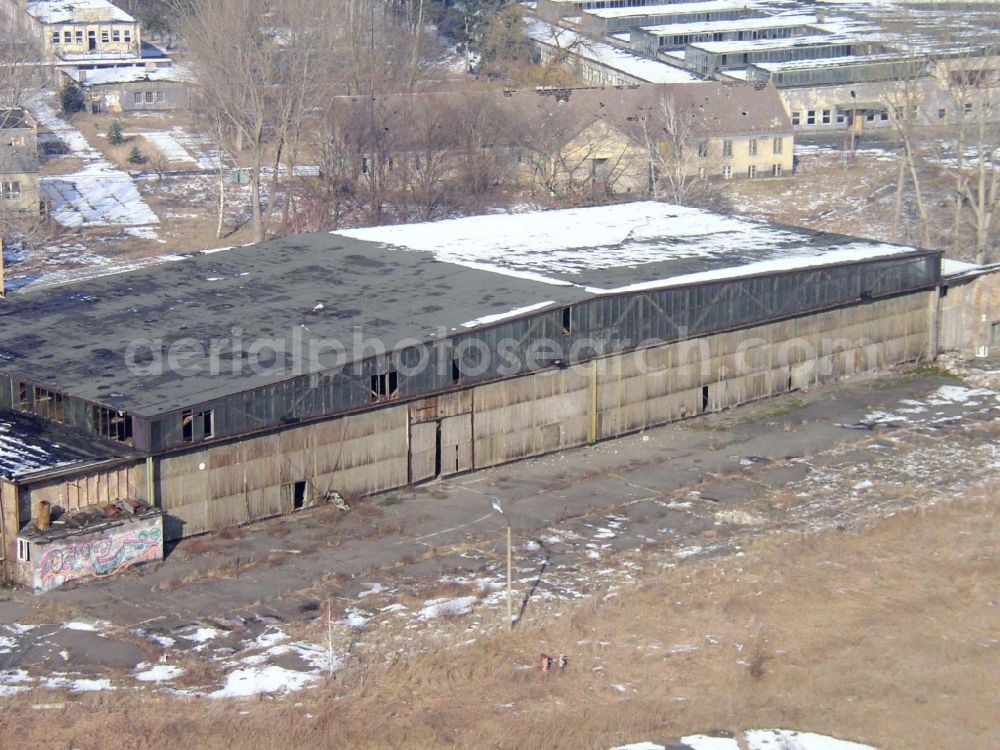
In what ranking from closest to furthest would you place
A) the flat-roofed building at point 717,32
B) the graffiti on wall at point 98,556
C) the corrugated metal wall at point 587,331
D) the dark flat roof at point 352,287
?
1. the graffiti on wall at point 98,556
2. the corrugated metal wall at point 587,331
3. the dark flat roof at point 352,287
4. the flat-roofed building at point 717,32

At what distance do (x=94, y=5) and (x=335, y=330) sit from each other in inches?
2836

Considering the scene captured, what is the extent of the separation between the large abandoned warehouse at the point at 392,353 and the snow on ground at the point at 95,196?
75.9 ft

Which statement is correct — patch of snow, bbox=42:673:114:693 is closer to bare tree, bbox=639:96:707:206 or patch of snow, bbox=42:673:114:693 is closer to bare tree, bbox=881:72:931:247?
bare tree, bbox=881:72:931:247


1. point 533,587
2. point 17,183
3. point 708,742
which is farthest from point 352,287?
point 17,183

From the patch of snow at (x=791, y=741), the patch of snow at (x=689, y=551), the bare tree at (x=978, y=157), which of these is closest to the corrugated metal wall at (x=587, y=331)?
the patch of snow at (x=689, y=551)

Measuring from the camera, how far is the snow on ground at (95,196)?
6297 cm

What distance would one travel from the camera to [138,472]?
93.8 feet

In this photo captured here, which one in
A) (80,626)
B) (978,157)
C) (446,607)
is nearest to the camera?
(80,626)

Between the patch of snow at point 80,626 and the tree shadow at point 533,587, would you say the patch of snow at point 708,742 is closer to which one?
the tree shadow at point 533,587

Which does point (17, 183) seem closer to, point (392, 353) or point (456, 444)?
point (456, 444)

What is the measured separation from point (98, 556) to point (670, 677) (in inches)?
419

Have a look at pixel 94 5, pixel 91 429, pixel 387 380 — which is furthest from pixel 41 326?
pixel 94 5

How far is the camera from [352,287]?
122 feet

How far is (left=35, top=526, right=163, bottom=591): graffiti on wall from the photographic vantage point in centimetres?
2692
